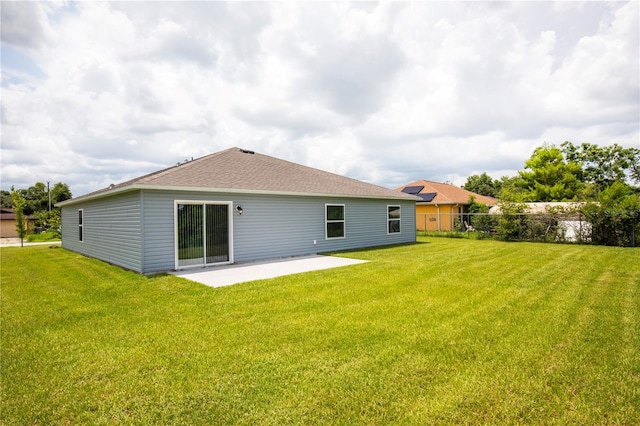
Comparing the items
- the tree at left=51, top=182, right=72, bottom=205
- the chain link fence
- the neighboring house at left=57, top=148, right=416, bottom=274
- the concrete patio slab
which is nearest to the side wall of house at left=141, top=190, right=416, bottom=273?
the neighboring house at left=57, top=148, right=416, bottom=274

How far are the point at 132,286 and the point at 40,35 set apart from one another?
23.8 ft

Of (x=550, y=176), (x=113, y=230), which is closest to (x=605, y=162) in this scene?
(x=550, y=176)

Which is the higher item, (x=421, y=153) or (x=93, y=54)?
(x=93, y=54)

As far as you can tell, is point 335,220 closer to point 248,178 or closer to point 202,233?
point 248,178

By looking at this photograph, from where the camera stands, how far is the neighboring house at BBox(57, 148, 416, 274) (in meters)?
8.51

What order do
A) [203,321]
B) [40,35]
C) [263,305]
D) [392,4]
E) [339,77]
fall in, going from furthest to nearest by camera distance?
[339,77], [392,4], [40,35], [263,305], [203,321]

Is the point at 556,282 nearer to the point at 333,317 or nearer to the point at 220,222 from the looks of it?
the point at 333,317

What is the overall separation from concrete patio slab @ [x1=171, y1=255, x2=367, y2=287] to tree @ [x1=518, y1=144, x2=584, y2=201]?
81.1ft

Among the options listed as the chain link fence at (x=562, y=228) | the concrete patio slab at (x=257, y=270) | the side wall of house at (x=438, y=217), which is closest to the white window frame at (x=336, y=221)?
the concrete patio slab at (x=257, y=270)

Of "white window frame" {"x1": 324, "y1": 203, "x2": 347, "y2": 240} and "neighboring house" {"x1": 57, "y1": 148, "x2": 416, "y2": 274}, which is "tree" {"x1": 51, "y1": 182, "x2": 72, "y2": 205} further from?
"white window frame" {"x1": 324, "y1": 203, "x2": 347, "y2": 240}

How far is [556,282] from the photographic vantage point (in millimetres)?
6820

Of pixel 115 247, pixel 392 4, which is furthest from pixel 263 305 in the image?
pixel 392 4

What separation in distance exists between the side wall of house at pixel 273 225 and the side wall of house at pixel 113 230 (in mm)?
395

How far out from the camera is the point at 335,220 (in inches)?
505
